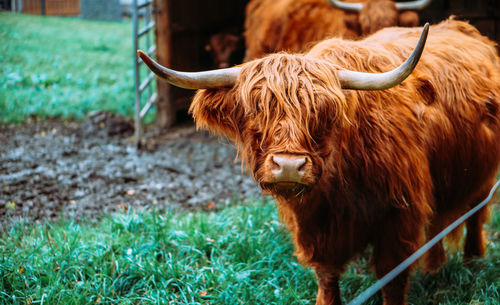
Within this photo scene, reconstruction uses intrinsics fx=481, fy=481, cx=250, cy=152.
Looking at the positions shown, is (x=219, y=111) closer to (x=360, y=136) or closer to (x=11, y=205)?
(x=360, y=136)

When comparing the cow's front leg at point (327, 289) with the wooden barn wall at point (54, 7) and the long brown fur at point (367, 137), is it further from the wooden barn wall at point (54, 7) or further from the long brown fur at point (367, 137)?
the wooden barn wall at point (54, 7)

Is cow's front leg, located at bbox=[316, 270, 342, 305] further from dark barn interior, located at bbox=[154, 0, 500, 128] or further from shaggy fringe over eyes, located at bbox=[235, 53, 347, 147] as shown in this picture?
dark barn interior, located at bbox=[154, 0, 500, 128]

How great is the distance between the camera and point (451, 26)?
3.93 m

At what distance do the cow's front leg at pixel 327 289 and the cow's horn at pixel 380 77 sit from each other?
1.30m

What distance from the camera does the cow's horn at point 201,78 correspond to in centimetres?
236

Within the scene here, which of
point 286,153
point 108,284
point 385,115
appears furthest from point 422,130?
point 108,284

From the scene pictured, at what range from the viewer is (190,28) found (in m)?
8.12

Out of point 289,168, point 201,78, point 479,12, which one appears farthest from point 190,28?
point 289,168

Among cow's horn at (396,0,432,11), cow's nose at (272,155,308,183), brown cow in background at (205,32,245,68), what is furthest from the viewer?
brown cow in background at (205,32,245,68)

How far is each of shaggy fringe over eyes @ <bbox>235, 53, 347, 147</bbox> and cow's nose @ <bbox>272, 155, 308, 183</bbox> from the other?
0.33 ft

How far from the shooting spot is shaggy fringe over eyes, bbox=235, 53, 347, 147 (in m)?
2.23

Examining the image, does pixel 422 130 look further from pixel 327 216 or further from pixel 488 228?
pixel 488 228

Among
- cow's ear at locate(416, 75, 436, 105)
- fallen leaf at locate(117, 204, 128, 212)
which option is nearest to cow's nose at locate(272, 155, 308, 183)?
cow's ear at locate(416, 75, 436, 105)

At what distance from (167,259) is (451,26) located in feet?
9.54
